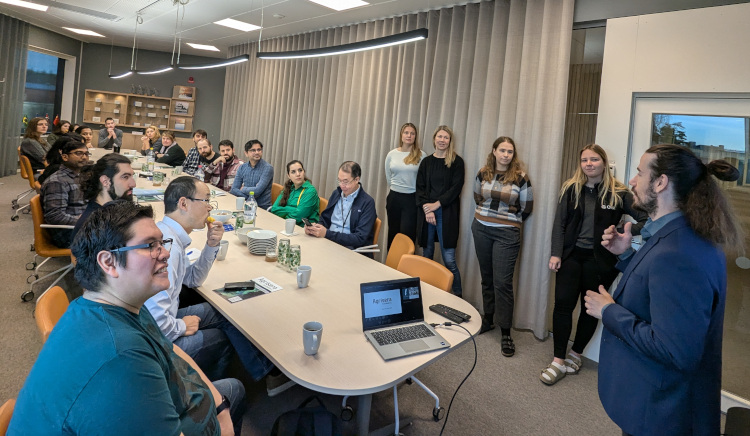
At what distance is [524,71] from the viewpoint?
3836mm

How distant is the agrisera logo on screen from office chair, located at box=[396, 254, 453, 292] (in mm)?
606

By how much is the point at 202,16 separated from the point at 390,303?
607 centimetres

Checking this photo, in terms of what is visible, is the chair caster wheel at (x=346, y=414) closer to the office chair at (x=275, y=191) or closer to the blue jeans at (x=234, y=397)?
the blue jeans at (x=234, y=397)

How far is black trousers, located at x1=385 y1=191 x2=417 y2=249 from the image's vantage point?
4375 millimetres

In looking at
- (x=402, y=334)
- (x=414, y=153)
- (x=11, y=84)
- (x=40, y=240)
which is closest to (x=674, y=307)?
(x=402, y=334)

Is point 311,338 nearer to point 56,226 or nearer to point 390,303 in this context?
point 390,303

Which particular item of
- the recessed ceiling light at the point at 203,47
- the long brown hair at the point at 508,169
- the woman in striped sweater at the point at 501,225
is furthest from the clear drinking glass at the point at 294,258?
the recessed ceiling light at the point at 203,47

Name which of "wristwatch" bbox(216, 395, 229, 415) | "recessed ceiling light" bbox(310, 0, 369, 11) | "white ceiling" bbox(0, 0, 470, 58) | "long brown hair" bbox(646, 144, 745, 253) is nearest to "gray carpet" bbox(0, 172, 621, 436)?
"wristwatch" bbox(216, 395, 229, 415)

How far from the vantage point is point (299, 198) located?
421 centimetres

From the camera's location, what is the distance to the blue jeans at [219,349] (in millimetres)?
2123

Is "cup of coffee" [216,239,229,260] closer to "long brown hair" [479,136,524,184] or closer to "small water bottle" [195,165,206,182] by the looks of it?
"long brown hair" [479,136,524,184]

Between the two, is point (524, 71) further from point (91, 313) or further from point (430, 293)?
point (91, 313)

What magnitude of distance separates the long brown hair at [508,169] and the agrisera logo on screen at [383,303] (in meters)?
2.05

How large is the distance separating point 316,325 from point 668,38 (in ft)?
10.4
